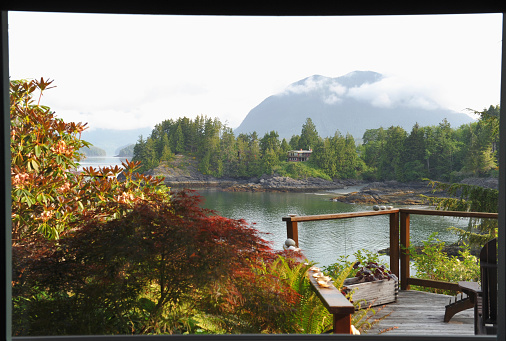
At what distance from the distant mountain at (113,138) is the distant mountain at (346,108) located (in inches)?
111

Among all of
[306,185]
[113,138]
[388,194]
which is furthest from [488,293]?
[388,194]

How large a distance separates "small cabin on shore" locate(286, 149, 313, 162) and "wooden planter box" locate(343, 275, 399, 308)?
516 cm

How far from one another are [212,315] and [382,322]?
4.74 ft

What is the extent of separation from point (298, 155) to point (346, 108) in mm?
2273

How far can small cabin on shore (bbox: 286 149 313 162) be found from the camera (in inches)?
341

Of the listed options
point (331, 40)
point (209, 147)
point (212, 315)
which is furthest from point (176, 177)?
point (331, 40)

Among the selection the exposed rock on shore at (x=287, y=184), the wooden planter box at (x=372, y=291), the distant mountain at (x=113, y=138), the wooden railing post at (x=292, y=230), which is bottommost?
the wooden planter box at (x=372, y=291)

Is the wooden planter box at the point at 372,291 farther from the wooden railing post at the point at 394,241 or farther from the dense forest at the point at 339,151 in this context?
the dense forest at the point at 339,151

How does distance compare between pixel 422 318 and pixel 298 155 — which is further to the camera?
pixel 298 155

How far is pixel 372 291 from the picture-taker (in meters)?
3.50

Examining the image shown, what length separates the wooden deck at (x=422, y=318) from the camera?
307cm
